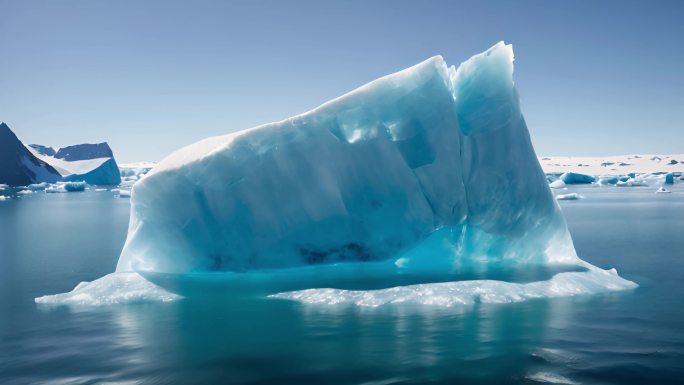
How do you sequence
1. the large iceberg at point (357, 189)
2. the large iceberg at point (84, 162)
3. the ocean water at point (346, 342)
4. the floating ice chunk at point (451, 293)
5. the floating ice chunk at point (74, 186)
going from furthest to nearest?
the large iceberg at point (84, 162)
the floating ice chunk at point (74, 186)
the large iceberg at point (357, 189)
the floating ice chunk at point (451, 293)
the ocean water at point (346, 342)

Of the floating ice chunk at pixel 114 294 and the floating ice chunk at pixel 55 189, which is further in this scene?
the floating ice chunk at pixel 55 189

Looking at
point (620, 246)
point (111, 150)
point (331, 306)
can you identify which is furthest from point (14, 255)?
point (111, 150)

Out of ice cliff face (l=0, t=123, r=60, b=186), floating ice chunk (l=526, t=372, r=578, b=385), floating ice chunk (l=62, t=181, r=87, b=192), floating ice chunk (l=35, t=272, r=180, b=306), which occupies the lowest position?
floating ice chunk (l=526, t=372, r=578, b=385)

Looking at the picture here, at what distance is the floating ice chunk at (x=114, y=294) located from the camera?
10.5 m

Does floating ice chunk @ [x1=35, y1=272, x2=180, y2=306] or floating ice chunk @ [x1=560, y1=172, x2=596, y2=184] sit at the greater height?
floating ice chunk @ [x1=560, y1=172, x2=596, y2=184]

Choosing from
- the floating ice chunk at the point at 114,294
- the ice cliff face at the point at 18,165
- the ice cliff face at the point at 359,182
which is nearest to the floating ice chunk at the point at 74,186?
the ice cliff face at the point at 18,165

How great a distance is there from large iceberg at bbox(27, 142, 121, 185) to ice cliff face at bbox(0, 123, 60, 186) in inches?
123

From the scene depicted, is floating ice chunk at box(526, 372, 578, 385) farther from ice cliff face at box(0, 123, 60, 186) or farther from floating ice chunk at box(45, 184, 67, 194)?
ice cliff face at box(0, 123, 60, 186)

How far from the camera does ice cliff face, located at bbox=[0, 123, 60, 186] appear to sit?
89250mm

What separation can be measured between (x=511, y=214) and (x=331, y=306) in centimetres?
552

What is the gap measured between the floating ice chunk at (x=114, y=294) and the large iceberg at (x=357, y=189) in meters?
0.60

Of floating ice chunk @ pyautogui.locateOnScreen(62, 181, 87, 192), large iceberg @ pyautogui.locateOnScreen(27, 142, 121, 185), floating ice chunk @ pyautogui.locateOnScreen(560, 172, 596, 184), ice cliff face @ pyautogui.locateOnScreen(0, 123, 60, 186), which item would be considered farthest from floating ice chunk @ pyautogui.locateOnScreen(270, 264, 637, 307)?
ice cliff face @ pyautogui.locateOnScreen(0, 123, 60, 186)

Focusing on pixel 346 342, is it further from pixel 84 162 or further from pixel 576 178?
pixel 84 162

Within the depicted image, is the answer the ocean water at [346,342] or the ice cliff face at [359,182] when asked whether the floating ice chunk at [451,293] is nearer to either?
the ocean water at [346,342]
